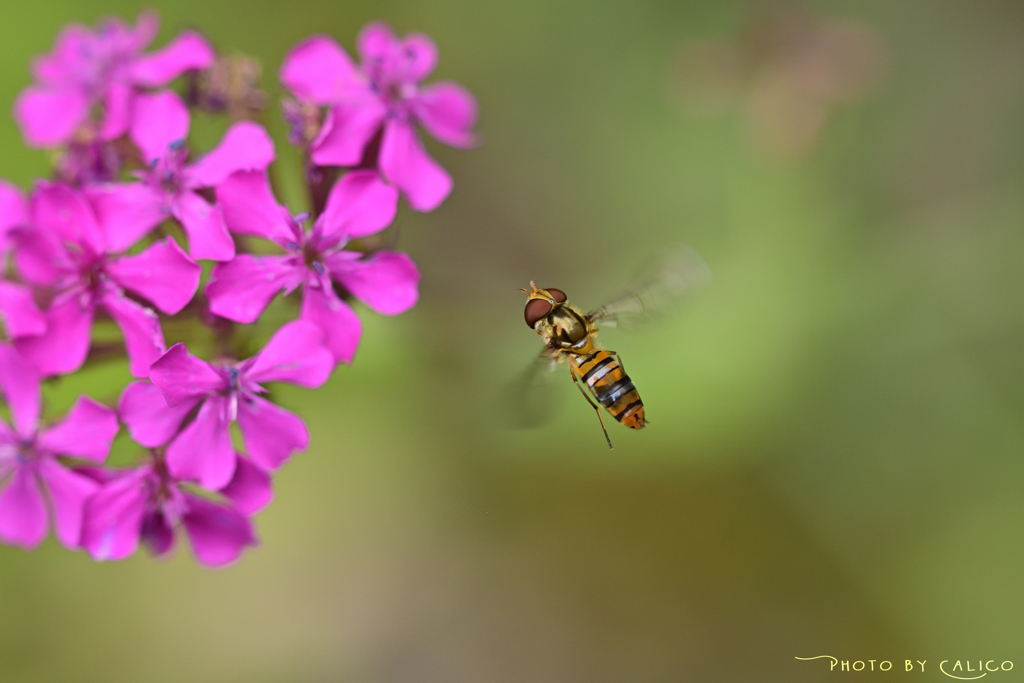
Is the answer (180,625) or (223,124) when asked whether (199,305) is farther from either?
(180,625)

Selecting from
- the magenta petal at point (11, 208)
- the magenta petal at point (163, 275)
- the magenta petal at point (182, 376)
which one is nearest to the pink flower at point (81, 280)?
the magenta petal at point (163, 275)

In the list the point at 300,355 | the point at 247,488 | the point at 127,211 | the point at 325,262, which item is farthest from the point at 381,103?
the point at 247,488

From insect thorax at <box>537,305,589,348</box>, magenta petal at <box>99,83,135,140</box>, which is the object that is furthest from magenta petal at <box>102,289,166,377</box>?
insect thorax at <box>537,305,589,348</box>

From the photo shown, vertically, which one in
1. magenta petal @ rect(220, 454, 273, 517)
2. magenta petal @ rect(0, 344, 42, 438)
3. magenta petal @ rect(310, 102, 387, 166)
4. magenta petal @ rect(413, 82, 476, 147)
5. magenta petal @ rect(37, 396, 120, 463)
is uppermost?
magenta petal @ rect(413, 82, 476, 147)

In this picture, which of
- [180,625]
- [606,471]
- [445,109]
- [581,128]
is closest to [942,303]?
[606,471]

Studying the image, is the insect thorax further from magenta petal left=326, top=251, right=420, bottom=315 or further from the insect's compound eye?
magenta petal left=326, top=251, right=420, bottom=315

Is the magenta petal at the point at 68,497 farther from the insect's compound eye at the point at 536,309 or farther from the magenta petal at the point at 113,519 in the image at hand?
the insect's compound eye at the point at 536,309

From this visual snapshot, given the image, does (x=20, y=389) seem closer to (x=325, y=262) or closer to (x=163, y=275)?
(x=163, y=275)
